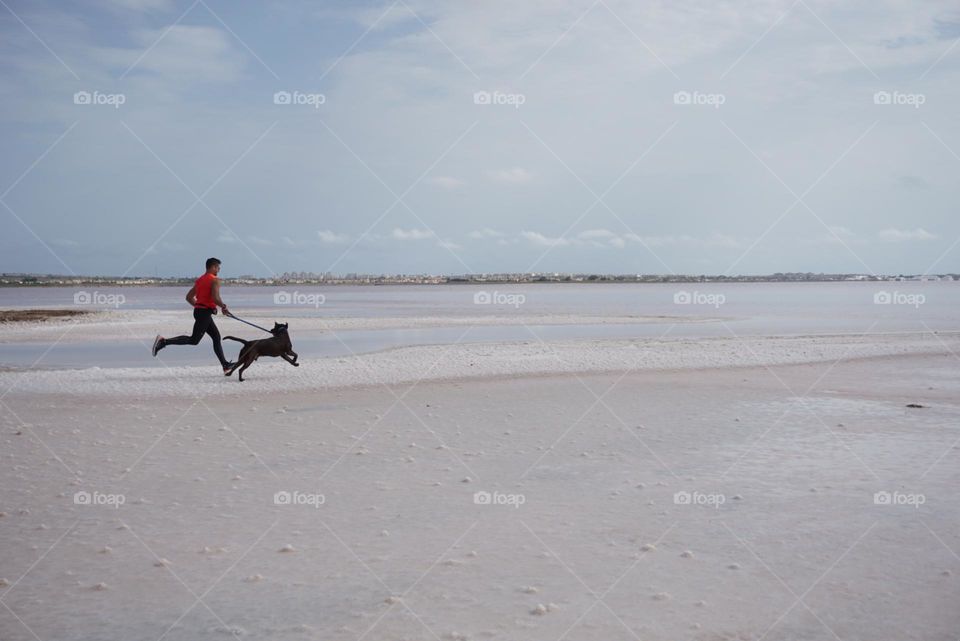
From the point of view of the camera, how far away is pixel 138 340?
2817 centimetres

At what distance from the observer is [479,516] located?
24.1ft

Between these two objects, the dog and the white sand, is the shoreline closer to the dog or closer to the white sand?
the dog

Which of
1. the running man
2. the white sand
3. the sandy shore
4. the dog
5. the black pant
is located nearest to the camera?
the sandy shore

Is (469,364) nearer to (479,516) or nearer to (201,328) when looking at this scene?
(201,328)

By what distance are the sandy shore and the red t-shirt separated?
2041mm

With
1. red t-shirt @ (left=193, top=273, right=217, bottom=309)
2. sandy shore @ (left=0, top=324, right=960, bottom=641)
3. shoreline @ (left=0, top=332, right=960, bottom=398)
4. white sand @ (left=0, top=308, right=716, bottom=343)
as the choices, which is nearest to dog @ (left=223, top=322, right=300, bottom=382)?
shoreline @ (left=0, top=332, right=960, bottom=398)

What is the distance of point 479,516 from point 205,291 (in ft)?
34.0

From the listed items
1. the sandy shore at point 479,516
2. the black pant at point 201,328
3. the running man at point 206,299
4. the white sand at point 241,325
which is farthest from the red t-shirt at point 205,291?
the white sand at point 241,325

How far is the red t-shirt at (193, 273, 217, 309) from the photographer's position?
15.8m

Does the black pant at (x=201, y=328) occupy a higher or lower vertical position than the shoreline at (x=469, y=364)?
higher

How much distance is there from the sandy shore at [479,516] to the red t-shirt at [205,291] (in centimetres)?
204

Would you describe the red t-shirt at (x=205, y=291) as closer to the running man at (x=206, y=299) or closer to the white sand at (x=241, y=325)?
the running man at (x=206, y=299)

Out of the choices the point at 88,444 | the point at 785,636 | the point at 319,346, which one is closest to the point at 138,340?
the point at 319,346

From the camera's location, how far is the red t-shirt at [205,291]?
620 inches
